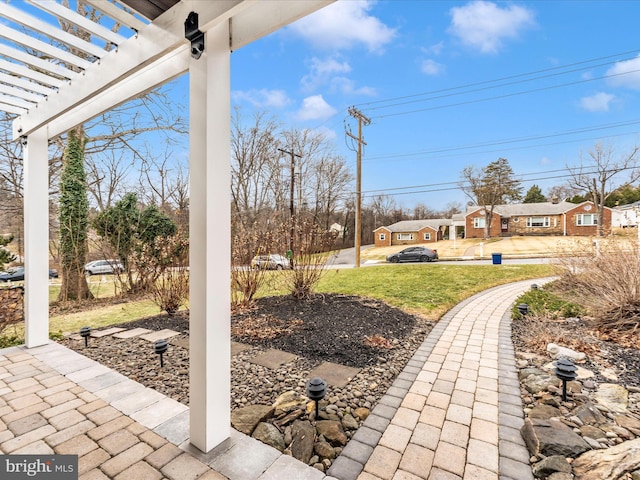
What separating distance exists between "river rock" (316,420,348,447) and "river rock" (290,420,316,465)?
0.19 ft

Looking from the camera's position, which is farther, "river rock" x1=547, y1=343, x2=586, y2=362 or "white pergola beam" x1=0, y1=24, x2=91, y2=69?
"river rock" x1=547, y1=343, x2=586, y2=362

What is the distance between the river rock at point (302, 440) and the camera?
171 cm

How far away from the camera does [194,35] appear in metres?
1.56

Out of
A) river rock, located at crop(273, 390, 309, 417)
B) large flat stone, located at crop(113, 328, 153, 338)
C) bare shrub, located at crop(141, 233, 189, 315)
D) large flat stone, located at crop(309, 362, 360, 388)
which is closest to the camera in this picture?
river rock, located at crop(273, 390, 309, 417)

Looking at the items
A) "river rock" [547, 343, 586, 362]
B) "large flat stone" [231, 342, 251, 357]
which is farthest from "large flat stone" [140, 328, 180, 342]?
"river rock" [547, 343, 586, 362]

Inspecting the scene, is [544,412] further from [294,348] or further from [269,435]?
[294,348]

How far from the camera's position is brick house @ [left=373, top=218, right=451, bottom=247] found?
94.6 ft

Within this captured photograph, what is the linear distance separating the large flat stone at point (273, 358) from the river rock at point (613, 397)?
8.61 feet

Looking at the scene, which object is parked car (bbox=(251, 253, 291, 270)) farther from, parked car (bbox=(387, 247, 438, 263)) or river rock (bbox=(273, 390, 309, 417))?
parked car (bbox=(387, 247, 438, 263))

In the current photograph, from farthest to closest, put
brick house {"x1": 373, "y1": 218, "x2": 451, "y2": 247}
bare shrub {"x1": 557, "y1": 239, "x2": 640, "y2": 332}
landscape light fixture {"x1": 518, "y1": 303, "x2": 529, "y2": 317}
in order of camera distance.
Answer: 1. brick house {"x1": 373, "y1": 218, "x2": 451, "y2": 247}
2. landscape light fixture {"x1": 518, "y1": 303, "x2": 529, "y2": 317}
3. bare shrub {"x1": 557, "y1": 239, "x2": 640, "y2": 332}

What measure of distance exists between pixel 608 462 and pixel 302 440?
168 cm

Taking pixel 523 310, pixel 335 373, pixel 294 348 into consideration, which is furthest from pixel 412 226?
pixel 335 373

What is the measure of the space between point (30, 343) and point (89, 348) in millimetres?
580

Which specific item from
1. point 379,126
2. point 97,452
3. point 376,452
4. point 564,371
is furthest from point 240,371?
point 379,126
